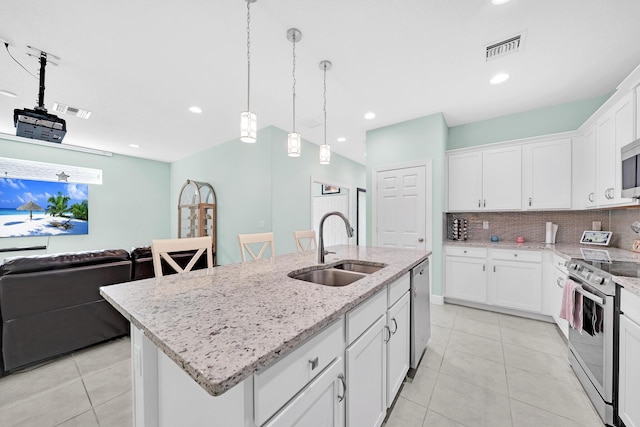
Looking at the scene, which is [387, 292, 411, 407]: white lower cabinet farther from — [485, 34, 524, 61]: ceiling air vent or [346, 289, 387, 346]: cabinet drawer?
[485, 34, 524, 61]: ceiling air vent

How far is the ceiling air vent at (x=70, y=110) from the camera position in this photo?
312cm

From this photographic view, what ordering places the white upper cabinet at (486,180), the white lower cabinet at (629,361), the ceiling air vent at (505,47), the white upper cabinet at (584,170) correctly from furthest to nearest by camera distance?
the white upper cabinet at (486,180)
the white upper cabinet at (584,170)
the ceiling air vent at (505,47)
the white lower cabinet at (629,361)

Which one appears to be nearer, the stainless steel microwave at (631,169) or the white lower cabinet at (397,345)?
the white lower cabinet at (397,345)

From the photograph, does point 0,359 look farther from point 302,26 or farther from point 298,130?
point 298,130

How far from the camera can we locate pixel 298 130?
4.13 metres

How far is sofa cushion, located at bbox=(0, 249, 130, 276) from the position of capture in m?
1.87

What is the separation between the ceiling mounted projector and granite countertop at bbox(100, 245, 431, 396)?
2381mm

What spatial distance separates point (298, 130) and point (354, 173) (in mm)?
2420

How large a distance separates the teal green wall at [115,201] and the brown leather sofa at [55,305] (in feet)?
12.9

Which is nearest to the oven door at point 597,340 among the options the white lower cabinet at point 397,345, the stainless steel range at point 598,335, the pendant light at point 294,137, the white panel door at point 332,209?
the stainless steel range at point 598,335

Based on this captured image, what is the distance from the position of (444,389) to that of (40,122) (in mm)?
4291

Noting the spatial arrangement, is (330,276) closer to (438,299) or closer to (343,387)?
(343,387)

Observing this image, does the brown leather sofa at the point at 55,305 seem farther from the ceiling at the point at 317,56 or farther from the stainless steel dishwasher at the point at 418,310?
the stainless steel dishwasher at the point at 418,310

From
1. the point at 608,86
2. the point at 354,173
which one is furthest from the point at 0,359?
the point at 608,86
